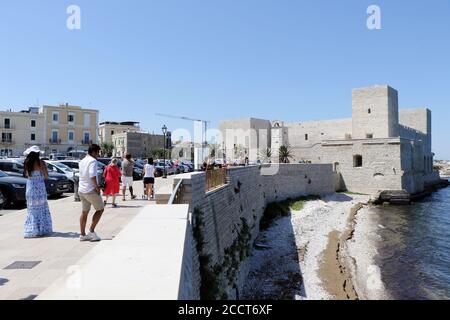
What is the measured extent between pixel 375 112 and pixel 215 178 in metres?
40.1

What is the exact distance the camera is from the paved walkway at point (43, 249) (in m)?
4.63

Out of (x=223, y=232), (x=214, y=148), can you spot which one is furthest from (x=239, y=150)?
(x=223, y=232)

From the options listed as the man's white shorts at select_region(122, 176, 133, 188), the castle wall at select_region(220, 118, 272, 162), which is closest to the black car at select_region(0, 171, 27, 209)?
the man's white shorts at select_region(122, 176, 133, 188)

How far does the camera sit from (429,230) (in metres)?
24.2

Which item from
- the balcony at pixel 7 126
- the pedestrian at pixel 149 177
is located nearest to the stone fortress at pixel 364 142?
the pedestrian at pixel 149 177

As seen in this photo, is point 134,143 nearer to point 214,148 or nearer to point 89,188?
point 214,148

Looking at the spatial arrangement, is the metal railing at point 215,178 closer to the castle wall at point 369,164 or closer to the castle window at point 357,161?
the castle wall at point 369,164

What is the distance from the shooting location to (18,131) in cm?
4975

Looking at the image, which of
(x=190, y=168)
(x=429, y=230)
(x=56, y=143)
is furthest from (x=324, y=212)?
(x=56, y=143)

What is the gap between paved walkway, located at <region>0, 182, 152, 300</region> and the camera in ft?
15.2

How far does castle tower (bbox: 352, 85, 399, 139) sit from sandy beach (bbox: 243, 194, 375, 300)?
891 inches

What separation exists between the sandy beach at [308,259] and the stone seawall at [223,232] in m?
0.90

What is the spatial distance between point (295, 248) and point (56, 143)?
1724 inches
